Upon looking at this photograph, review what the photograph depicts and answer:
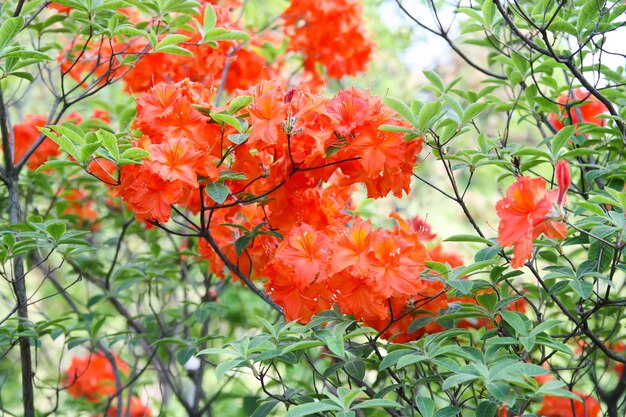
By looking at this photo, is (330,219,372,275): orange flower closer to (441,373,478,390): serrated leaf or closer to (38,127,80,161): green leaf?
(441,373,478,390): serrated leaf

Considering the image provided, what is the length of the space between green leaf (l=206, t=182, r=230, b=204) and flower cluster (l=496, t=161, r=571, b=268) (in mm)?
583

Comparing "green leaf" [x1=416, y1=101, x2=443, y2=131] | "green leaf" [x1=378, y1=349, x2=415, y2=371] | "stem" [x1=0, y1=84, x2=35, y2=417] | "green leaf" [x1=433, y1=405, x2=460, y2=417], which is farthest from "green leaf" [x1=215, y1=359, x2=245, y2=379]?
"stem" [x1=0, y1=84, x2=35, y2=417]

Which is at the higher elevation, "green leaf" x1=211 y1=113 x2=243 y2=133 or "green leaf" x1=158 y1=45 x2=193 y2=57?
"green leaf" x1=158 y1=45 x2=193 y2=57

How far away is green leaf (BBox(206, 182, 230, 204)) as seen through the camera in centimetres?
158

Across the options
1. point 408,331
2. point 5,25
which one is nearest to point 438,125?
point 408,331

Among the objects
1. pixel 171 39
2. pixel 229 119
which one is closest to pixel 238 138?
pixel 229 119

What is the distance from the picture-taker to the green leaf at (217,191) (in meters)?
1.58

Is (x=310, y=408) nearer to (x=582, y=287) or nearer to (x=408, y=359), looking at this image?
(x=408, y=359)

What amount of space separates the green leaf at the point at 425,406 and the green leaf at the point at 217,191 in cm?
58

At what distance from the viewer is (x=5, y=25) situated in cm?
167

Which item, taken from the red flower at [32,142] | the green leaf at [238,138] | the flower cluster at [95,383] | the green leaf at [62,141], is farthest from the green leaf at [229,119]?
the flower cluster at [95,383]

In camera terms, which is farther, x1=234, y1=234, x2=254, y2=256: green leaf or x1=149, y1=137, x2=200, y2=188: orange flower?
x1=234, y1=234, x2=254, y2=256: green leaf

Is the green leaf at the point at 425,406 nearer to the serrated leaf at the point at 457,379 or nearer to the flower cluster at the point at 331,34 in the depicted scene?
the serrated leaf at the point at 457,379

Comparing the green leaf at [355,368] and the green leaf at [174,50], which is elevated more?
the green leaf at [174,50]
